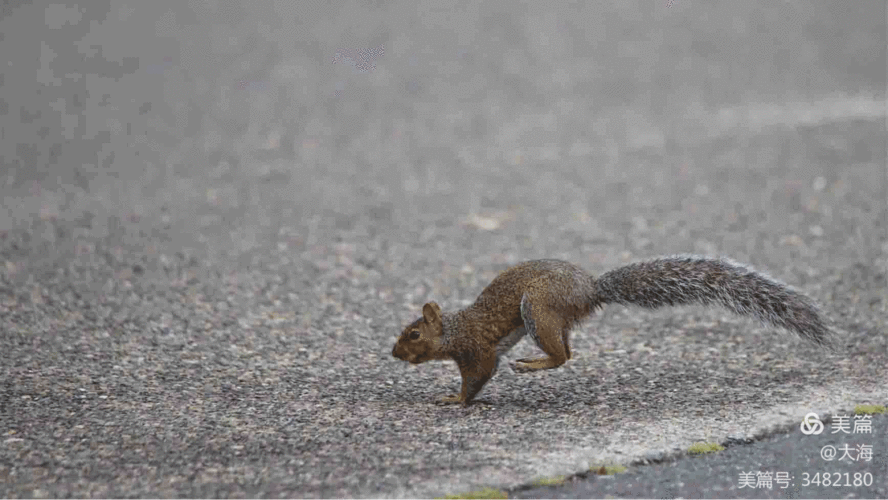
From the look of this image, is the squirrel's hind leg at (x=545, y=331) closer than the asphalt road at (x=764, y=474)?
No

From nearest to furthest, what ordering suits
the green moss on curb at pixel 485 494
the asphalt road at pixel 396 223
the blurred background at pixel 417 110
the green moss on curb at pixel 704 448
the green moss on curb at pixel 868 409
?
the green moss on curb at pixel 485 494, the green moss on curb at pixel 704 448, the asphalt road at pixel 396 223, the green moss on curb at pixel 868 409, the blurred background at pixel 417 110

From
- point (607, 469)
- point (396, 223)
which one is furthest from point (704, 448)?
point (396, 223)

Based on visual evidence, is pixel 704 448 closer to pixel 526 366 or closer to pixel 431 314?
pixel 526 366

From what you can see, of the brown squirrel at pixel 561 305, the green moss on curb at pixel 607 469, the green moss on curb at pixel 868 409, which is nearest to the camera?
the green moss on curb at pixel 607 469

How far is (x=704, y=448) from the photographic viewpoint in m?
4.31

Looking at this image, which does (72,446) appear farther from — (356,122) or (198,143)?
(356,122)

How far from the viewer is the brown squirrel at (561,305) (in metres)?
4.78

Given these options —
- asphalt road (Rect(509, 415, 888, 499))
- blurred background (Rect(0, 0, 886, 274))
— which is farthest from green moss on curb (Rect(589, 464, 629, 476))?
blurred background (Rect(0, 0, 886, 274))

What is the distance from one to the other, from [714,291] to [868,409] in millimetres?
848

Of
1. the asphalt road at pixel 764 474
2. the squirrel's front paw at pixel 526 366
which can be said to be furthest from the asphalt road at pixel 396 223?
the squirrel's front paw at pixel 526 366

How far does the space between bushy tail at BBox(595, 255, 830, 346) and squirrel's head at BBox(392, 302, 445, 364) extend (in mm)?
782

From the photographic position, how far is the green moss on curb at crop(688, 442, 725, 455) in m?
4.29

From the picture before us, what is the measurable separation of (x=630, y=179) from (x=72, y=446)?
292 inches
